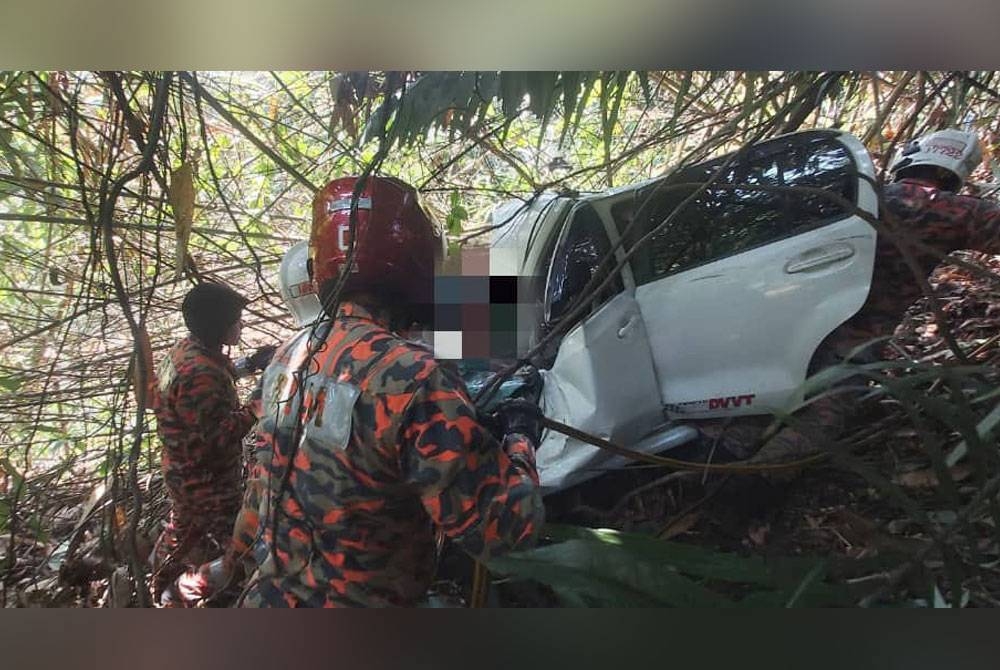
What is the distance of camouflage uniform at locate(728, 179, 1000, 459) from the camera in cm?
183

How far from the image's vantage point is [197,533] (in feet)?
6.47

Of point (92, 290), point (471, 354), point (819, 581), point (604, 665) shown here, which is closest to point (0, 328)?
point (92, 290)

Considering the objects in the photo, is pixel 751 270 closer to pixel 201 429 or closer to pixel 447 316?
pixel 447 316

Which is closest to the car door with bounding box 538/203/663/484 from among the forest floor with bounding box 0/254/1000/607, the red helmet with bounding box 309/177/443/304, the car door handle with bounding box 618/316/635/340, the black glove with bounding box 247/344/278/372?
the car door handle with bounding box 618/316/635/340

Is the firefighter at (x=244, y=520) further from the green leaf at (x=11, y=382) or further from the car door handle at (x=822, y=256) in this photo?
the car door handle at (x=822, y=256)

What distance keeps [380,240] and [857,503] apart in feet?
4.43

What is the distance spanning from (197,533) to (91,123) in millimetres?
1104

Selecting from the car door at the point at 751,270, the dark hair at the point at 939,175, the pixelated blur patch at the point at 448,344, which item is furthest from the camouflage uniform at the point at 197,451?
the dark hair at the point at 939,175

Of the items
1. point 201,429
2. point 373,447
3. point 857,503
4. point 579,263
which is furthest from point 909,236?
point 201,429

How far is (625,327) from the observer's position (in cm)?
189

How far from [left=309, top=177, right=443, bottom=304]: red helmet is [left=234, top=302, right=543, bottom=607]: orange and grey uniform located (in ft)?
0.35

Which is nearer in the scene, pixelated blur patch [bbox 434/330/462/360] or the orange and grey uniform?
the orange and grey uniform

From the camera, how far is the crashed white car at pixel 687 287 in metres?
1.85

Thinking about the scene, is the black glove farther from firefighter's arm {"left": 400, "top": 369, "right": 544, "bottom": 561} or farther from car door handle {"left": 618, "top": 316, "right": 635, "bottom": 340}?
car door handle {"left": 618, "top": 316, "right": 635, "bottom": 340}
